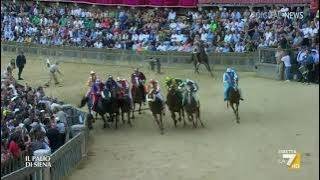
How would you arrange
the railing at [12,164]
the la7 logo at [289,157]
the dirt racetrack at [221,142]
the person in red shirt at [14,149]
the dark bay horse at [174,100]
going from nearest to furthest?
the railing at [12,164], the person in red shirt at [14,149], the dirt racetrack at [221,142], the la7 logo at [289,157], the dark bay horse at [174,100]

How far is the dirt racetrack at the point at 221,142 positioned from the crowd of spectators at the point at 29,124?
113 cm

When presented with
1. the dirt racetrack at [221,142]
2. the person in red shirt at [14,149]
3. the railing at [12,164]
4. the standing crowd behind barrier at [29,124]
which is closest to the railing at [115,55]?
the dirt racetrack at [221,142]

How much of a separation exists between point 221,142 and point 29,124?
540cm

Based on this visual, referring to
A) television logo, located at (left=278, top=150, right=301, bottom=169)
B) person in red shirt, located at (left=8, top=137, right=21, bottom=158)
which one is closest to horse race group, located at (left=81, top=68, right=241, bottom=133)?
television logo, located at (left=278, top=150, right=301, bottom=169)

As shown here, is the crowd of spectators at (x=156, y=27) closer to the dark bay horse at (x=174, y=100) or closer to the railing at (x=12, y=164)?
the dark bay horse at (x=174, y=100)

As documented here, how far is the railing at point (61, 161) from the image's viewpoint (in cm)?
1177

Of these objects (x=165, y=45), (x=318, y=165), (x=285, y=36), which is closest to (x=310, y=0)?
(x=285, y=36)

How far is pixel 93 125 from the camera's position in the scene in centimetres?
2059

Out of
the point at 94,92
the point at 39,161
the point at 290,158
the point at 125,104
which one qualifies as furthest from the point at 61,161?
the point at 125,104

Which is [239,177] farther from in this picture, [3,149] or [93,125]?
[93,125]

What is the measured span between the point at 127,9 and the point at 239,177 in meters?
25.1

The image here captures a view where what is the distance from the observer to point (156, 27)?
3444cm

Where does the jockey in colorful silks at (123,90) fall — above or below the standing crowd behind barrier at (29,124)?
above

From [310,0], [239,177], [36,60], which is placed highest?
[310,0]
